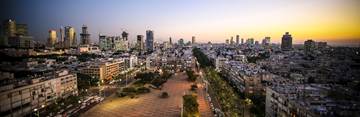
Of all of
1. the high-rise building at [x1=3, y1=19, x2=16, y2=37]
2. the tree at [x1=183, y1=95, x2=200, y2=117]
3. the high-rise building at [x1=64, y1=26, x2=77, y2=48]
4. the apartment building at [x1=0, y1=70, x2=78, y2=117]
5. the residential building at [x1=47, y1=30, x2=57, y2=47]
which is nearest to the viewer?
the high-rise building at [x1=3, y1=19, x2=16, y2=37]

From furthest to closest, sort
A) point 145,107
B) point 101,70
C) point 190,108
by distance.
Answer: point 101,70
point 145,107
point 190,108

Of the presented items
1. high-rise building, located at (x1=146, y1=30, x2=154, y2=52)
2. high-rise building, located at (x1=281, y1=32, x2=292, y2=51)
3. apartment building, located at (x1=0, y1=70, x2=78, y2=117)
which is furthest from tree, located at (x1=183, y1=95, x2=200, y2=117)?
high-rise building, located at (x1=146, y1=30, x2=154, y2=52)

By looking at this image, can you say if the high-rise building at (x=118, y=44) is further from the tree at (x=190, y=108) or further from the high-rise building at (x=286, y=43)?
the tree at (x=190, y=108)

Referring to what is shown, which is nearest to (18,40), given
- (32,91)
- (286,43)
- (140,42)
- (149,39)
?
(32,91)

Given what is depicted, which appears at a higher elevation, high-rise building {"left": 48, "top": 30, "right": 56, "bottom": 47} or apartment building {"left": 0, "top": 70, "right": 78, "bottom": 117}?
high-rise building {"left": 48, "top": 30, "right": 56, "bottom": 47}

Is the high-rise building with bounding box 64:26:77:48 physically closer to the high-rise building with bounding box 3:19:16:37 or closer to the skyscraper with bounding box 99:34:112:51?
the skyscraper with bounding box 99:34:112:51

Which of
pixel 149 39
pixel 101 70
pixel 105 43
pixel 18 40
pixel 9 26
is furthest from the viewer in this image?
pixel 149 39

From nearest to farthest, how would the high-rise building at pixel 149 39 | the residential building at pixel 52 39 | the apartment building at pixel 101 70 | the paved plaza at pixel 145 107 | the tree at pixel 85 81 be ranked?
the paved plaza at pixel 145 107, the tree at pixel 85 81, the apartment building at pixel 101 70, the residential building at pixel 52 39, the high-rise building at pixel 149 39

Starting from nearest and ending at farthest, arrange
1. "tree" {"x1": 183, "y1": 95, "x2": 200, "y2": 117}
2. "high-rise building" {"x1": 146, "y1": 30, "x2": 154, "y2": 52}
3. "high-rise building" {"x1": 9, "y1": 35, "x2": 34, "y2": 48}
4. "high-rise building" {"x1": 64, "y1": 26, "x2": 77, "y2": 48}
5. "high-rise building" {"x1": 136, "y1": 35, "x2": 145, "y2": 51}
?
"high-rise building" {"x1": 9, "y1": 35, "x2": 34, "y2": 48} < "tree" {"x1": 183, "y1": 95, "x2": 200, "y2": 117} < "high-rise building" {"x1": 64, "y1": 26, "x2": 77, "y2": 48} < "high-rise building" {"x1": 146, "y1": 30, "x2": 154, "y2": 52} < "high-rise building" {"x1": 136, "y1": 35, "x2": 145, "y2": 51}

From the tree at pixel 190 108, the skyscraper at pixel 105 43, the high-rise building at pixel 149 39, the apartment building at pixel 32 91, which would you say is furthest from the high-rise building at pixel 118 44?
the tree at pixel 190 108

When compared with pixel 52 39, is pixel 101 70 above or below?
below

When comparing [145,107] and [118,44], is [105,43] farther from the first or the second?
[145,107]
